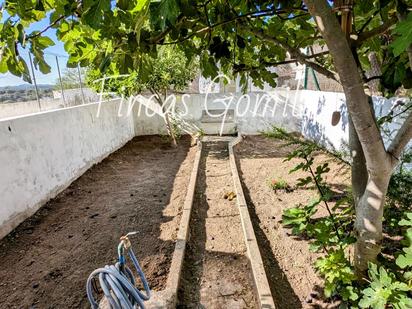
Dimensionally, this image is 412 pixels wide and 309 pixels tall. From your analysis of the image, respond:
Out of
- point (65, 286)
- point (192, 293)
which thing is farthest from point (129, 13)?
point (65, 286)

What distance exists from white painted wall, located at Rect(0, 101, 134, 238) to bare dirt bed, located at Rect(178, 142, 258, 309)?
2453 mm

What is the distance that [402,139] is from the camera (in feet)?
5.22

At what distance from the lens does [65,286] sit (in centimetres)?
268

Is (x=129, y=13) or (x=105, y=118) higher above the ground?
(x=129, y=13)

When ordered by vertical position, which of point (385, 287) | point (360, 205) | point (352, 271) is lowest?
point (352, 271)

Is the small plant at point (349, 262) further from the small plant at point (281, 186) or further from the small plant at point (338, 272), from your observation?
the small plant at point (281, 186)

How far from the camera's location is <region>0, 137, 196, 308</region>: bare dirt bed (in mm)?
2688

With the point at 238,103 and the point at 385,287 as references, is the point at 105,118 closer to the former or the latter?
the point at 238,103

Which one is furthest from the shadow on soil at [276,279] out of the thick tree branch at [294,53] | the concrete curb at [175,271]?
the thick tree branch at [294,53]

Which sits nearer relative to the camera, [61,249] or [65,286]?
[65,286]

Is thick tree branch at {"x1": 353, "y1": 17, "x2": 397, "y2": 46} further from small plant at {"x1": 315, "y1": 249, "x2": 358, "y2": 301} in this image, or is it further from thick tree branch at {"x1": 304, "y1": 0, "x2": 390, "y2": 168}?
small plant at {"x1": 315, "y1": 249, "x2": 358, "y2": 301}

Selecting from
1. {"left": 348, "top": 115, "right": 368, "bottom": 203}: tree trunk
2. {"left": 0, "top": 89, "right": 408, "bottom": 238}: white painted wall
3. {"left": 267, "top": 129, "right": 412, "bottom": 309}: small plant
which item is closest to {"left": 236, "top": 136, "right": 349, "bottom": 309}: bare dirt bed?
{"left": 267, "top": 129, "right": 412, "bottom": 309}: small plant

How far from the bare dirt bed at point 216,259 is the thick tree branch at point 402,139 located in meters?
1.70

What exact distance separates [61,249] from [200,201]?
2.16 metres
